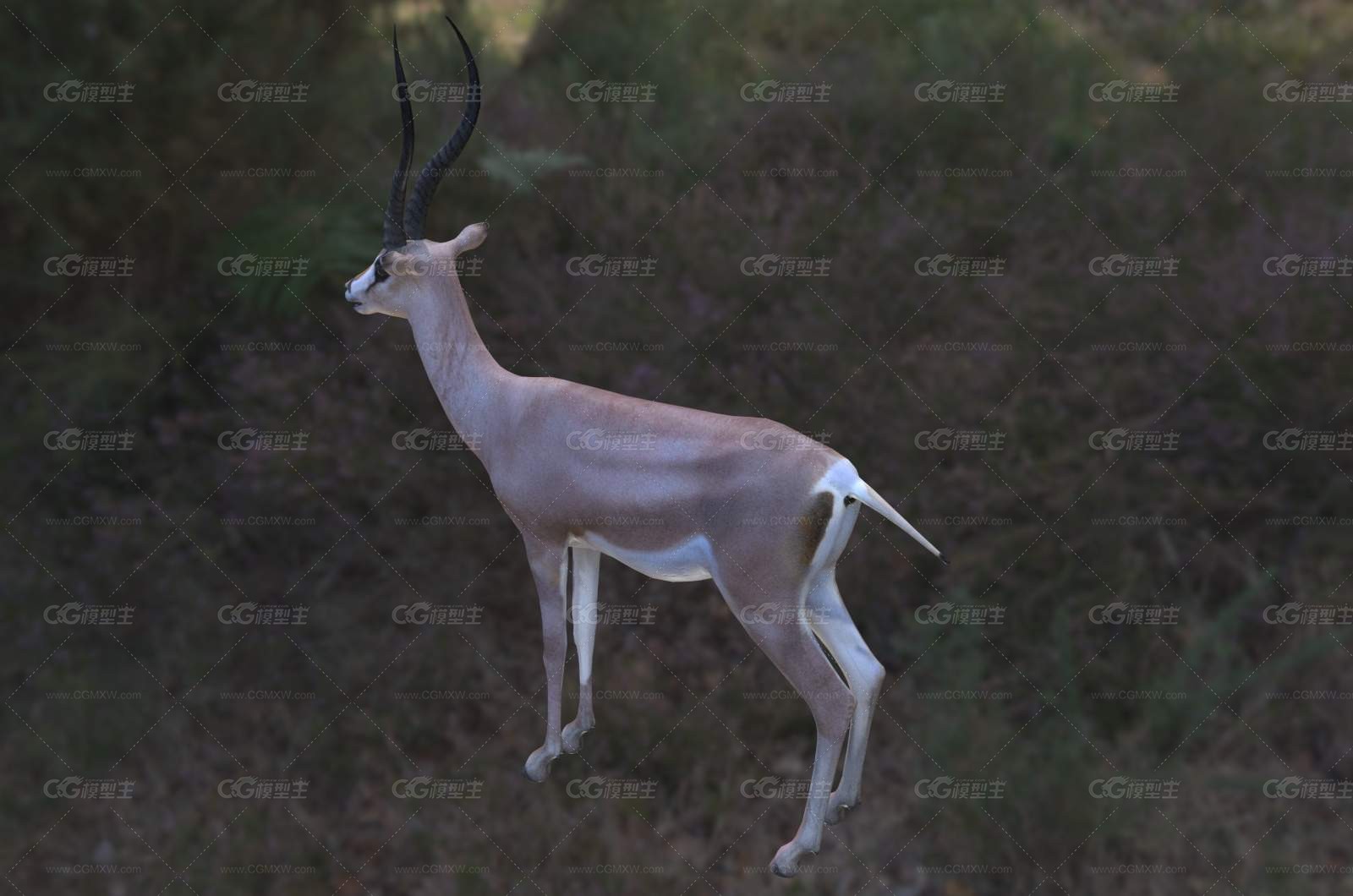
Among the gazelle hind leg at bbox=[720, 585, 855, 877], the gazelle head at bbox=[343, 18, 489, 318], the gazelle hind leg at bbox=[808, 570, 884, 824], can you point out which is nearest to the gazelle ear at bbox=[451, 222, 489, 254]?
the gazelle head at bbox=[343, 18, 489, 318]

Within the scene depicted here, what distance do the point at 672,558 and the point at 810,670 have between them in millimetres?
725

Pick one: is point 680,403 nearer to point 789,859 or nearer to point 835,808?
point 835,808

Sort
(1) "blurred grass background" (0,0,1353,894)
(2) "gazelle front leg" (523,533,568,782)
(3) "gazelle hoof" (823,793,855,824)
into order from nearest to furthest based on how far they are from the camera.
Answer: (3) "gazelle hoof" (823,793,855,824) → (2) "gazelle front leg" (523,533,568,782) → (1) "blurred grass background" (0,0,1353,894)

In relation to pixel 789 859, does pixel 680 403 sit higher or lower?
lower

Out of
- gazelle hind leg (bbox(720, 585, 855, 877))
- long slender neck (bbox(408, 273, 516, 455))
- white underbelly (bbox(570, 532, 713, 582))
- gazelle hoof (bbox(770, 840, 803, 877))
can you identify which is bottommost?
gazelle hoof (bbox(770, 840, 803, 877))

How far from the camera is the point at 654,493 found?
5.42 m

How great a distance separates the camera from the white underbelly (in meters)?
5.44

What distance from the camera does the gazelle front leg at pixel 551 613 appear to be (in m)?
5.78

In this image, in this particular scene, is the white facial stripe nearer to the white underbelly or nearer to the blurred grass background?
the white underbelly

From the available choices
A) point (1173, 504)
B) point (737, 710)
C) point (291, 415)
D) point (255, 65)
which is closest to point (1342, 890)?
point (1173, 504)

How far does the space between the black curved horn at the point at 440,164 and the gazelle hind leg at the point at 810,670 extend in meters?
1.96

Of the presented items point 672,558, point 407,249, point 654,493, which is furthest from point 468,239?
point 672,558

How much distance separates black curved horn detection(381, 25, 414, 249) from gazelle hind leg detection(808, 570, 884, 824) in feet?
7.27

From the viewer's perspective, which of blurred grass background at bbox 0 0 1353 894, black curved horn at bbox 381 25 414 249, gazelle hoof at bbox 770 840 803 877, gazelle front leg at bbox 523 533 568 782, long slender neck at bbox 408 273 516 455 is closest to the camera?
black curved horn at bbox 381 25 414 249
